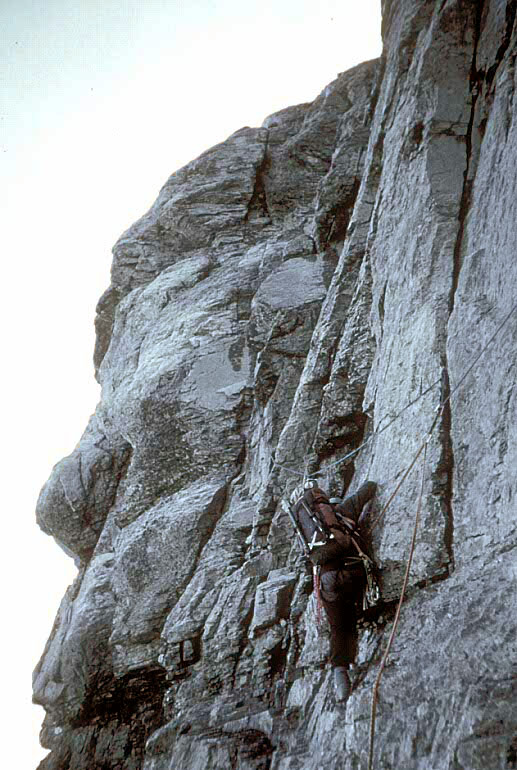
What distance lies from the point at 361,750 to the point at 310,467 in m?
5.08

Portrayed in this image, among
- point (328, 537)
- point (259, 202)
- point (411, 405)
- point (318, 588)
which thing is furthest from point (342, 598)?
point (259, 202)

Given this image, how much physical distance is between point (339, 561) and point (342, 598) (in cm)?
50

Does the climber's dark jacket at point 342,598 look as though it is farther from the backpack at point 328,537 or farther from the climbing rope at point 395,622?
the climbing rope at point 395,622

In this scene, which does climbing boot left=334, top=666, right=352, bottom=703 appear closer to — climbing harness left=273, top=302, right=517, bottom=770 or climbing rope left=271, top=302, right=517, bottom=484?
climbing harness left=273, top=302, right=517, bottom=770

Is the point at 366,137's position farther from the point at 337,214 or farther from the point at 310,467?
the point at 310,467

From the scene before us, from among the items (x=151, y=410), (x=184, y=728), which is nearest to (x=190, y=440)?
(x=151, y=410)

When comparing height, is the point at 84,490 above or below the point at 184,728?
above

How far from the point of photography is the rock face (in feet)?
24.8

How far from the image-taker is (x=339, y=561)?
→ 910 centimetres

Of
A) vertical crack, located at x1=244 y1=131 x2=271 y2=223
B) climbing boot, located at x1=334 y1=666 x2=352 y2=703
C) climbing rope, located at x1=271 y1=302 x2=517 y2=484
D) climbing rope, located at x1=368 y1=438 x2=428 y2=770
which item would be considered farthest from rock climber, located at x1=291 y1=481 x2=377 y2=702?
vertical crack, located at x1=244 y1=131 x2=271 y2=223

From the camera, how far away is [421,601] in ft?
26.3

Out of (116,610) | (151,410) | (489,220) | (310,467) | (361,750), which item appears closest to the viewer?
(361,750)

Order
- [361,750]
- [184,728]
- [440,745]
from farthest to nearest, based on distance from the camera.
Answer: [184,728] → [361,750] → [440,745]

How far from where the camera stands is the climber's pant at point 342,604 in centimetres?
865
